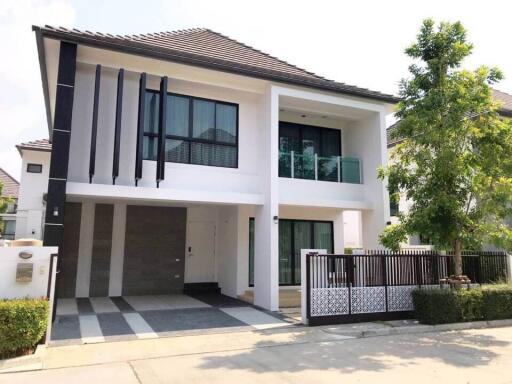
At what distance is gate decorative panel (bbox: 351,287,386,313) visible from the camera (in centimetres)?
1007

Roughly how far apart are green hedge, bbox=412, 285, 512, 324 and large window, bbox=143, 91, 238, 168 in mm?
6414

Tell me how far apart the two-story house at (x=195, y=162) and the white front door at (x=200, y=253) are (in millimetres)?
52

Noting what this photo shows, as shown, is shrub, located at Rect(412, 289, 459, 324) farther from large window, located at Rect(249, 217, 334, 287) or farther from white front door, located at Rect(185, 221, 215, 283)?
white front door, located at Rect(185, 221, 215, 283)

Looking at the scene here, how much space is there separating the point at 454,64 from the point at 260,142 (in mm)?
5659

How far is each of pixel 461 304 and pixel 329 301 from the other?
3219mm

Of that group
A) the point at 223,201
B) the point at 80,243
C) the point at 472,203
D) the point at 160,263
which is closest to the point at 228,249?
the point at 160,263

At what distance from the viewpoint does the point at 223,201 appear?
11672 millimetres

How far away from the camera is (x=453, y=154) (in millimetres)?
9789

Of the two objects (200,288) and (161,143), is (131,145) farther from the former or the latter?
(200,288)

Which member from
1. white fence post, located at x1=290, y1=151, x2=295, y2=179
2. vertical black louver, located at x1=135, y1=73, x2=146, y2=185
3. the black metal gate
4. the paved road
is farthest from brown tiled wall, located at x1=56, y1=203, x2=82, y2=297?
the black metal gate

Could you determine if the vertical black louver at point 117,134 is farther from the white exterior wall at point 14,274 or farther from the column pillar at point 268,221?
the column pillar at point 268,221

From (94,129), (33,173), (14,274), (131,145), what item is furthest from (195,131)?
(33,173)

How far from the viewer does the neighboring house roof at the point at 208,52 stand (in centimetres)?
1004

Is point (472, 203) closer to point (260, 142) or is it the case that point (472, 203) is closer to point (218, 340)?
point (260, 142)
